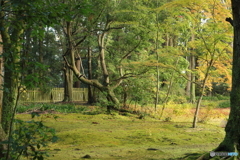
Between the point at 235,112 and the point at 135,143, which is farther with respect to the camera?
the point at 135,143

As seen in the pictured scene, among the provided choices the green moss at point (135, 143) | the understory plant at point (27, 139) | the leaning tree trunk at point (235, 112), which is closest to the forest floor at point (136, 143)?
the green moss at point (135, 143)

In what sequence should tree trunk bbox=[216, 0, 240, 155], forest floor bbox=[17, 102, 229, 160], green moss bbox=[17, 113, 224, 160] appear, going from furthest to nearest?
green moss bbox=[17, 113, 224, 160] → forest floor bbox=[17, 102, 229, 160] → tree trunk bbox=[216, 0, 240, 155]

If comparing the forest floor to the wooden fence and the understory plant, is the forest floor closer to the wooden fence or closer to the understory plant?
the understory plant

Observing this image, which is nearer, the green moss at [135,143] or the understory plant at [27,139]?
the understory plant at [27,139]

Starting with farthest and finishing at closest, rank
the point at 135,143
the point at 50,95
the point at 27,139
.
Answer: the point at 50,95, the point at 135,143, the point at 27,139

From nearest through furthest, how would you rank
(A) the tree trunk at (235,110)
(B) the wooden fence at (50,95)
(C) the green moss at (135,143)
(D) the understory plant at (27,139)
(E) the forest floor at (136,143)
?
(D) the understory plant at (27,139), (A) the tree trunk at (235,110), (E) the forest floor at (136,143), (C) the green moss at (135,143), (B) the wooden fence at (50,95)

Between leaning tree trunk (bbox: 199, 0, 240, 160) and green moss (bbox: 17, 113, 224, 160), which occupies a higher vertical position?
leaning tree trunk (bbox: 199, 0, 240, 160)

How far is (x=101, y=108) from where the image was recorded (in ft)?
44.0

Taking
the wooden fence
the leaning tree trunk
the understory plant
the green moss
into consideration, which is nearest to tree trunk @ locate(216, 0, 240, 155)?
the leaning tree trunk

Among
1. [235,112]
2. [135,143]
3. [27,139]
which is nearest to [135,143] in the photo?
[135,143]

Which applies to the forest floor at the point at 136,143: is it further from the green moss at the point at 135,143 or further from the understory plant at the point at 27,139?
the understory plant at the point at 27,139

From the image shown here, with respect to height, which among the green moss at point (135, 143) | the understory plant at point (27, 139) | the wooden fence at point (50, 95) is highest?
the understory plant at point (27, 139)

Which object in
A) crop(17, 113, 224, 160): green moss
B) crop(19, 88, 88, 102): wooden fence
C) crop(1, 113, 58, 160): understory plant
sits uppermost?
crop(1, 113, 58, 160): understory plant

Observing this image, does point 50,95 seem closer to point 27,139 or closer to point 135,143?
point 135,143
